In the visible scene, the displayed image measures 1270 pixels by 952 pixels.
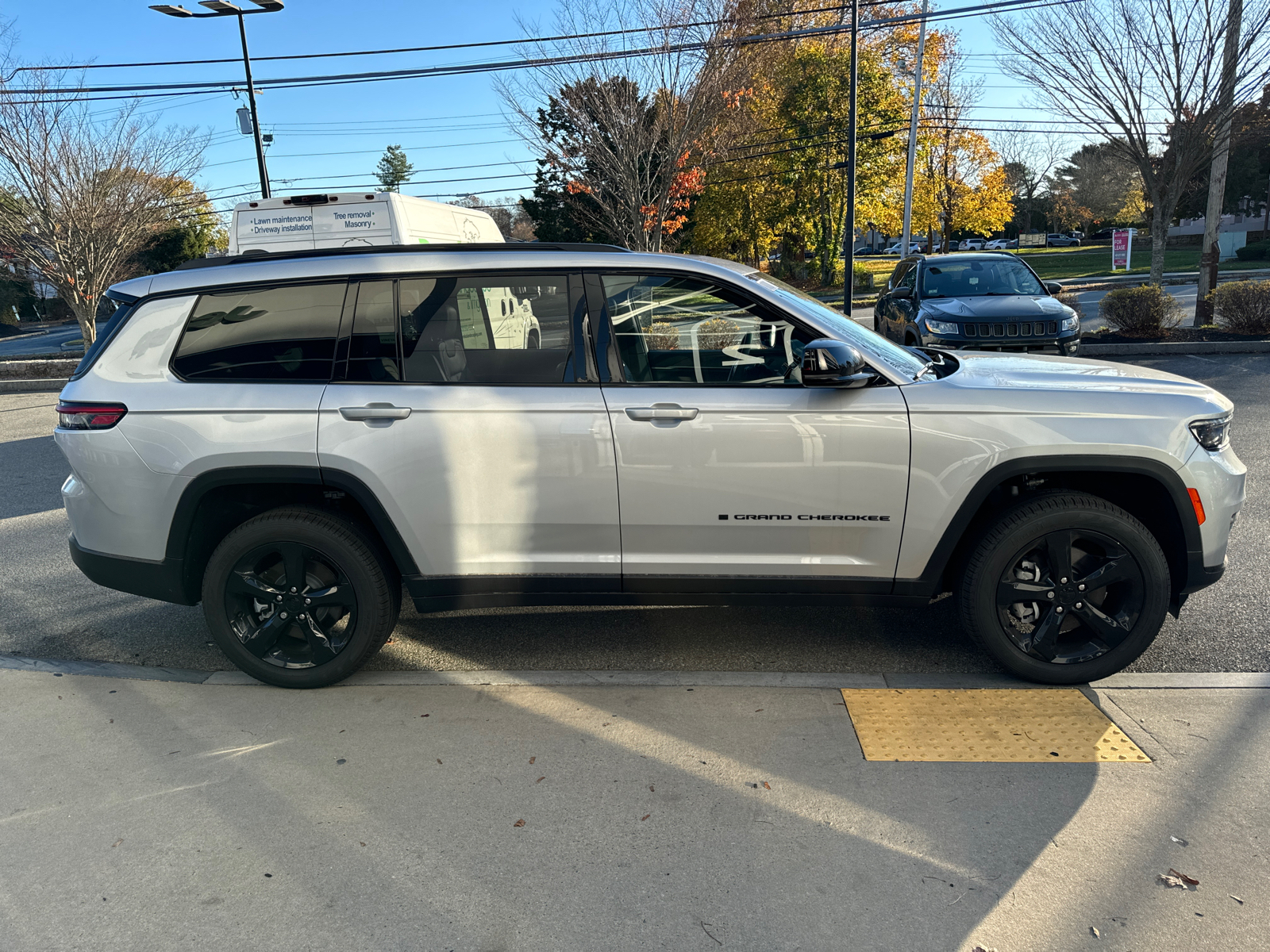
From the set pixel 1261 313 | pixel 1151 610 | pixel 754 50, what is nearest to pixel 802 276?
pixel 754 50

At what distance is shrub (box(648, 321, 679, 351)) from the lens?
12.1 ft

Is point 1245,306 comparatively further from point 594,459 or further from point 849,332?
point 594,459

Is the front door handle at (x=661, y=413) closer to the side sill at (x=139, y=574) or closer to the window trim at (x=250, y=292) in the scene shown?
the window trim at (x=250, y=292)

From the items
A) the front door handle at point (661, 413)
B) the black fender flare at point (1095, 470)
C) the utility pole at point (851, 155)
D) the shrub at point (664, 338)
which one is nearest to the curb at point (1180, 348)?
the utility pole at point (851, 155)

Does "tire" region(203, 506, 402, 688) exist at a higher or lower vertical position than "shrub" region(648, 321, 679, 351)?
lower

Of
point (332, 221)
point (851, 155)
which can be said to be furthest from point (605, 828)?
point (851, 155)

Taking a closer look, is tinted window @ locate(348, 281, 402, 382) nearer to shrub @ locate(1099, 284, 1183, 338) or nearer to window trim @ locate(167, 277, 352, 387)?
window trim @ locate(167, 277, 352, 387)

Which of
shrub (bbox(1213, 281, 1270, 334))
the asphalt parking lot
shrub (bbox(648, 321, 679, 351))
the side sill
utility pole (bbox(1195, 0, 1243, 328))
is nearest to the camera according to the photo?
shrub (bbox(648, 321, 679, 351))

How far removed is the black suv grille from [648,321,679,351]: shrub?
25.7 ft

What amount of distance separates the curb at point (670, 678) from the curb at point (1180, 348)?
10659 mm

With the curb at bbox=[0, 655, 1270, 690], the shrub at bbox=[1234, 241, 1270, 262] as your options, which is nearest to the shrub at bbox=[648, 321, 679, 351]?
the curb at bbox=[0, 655, 1270, 690]

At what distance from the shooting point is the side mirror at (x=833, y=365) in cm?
335

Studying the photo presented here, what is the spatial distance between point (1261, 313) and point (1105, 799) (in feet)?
47.2

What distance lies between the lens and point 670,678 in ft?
12.7
